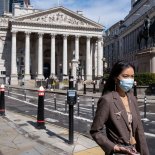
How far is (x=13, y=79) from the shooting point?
330 ft

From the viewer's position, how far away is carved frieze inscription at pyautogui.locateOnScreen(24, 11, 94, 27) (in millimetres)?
106562

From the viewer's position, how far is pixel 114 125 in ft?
14.6

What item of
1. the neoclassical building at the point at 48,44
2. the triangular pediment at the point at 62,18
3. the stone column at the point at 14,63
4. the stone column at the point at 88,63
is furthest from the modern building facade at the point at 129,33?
the stone column at the point at 14,63

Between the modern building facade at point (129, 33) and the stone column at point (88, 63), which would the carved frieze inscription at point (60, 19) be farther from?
the modern building facade at point (129, 33)

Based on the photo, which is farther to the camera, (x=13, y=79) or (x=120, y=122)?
(x=13, y=79)

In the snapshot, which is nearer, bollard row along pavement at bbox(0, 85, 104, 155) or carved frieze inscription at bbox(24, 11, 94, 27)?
bollard row along pavement at bbox(0, 85, 104, 155)

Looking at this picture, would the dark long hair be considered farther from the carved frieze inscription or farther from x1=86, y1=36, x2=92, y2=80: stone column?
x1=86, y1=36, x2=92, y2=80: stone column

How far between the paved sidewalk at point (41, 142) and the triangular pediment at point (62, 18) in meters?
92.2

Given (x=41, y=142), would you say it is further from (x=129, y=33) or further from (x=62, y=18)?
(x=129, y=33)

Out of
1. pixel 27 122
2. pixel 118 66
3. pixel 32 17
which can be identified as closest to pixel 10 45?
pixel 32 17

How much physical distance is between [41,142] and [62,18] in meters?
97.5

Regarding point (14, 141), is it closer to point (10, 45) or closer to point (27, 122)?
point (27, 122)

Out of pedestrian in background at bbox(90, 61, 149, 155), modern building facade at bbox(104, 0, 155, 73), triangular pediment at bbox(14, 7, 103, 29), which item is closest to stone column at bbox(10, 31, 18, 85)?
triangular pediment at bbox(14, 7, 103, 29)

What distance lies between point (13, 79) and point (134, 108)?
97.3 metres
